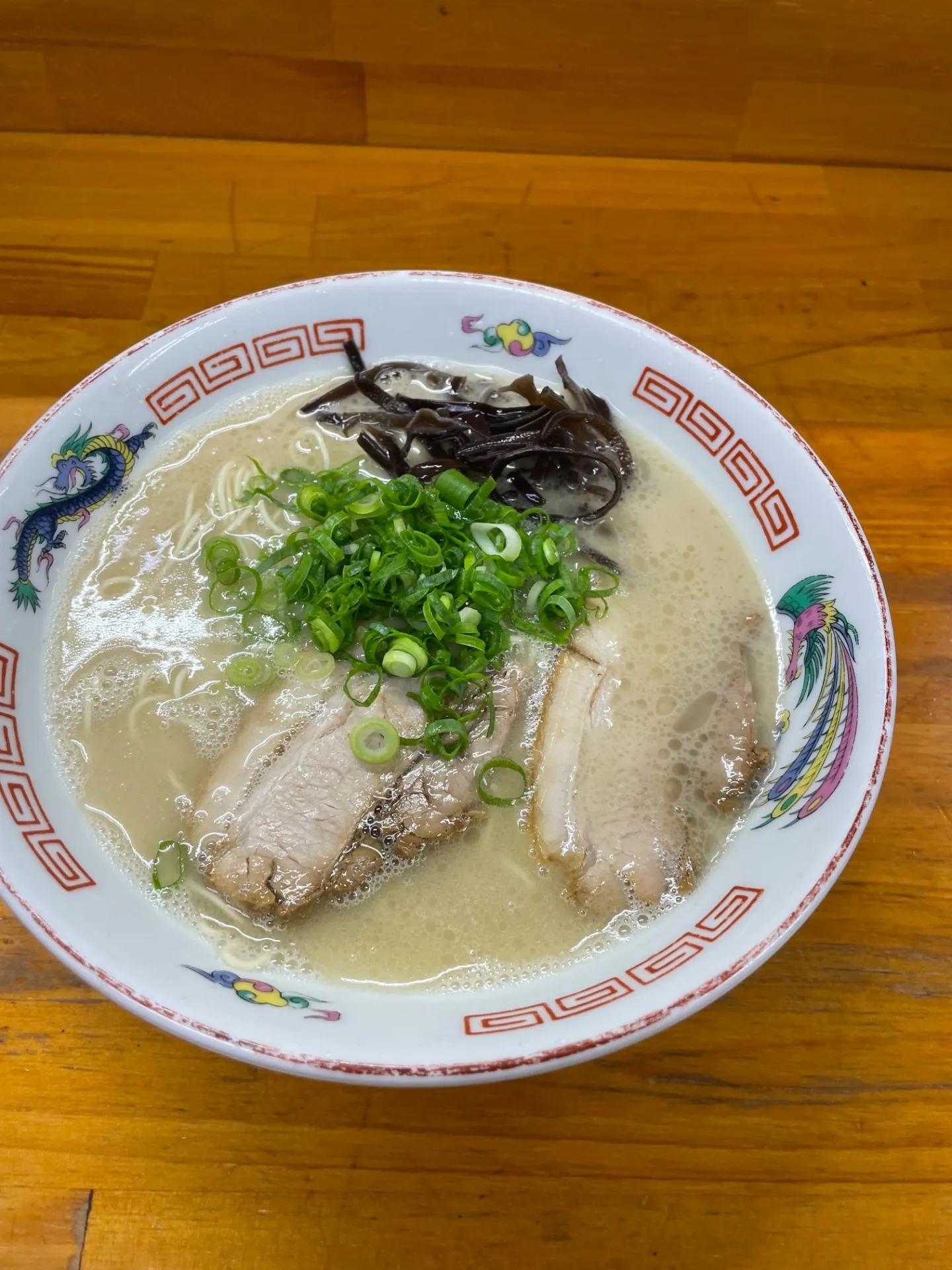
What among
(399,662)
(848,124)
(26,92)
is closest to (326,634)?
(399,662)

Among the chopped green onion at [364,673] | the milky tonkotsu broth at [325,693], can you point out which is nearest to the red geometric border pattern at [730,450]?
the milky tonkotsu broth at [325,693]

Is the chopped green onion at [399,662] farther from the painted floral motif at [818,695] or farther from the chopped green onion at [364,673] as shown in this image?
the painted floral motif at [818,695]

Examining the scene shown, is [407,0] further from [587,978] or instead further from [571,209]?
[587,978]

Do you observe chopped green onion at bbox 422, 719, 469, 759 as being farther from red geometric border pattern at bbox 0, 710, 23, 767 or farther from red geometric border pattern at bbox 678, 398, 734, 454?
red geometric border pattern at bbox 678, 398, 734, 454

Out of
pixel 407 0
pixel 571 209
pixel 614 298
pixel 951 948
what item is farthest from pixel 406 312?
pixel 951 948

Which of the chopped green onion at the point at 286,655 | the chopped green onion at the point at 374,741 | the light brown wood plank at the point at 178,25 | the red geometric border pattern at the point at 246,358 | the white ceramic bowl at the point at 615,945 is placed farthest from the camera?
the light brown wood plank at the point at 178,25
